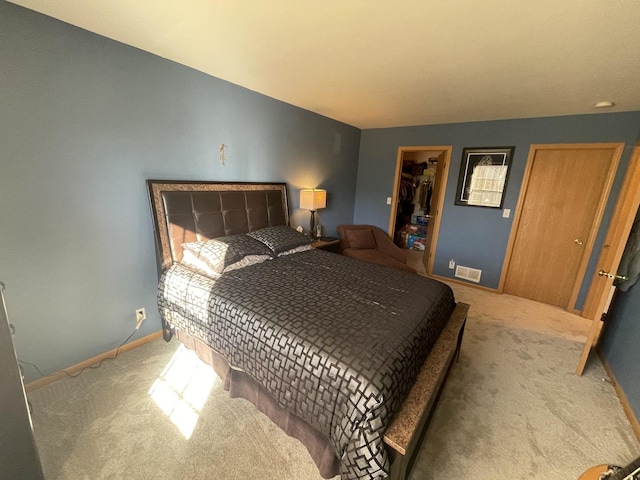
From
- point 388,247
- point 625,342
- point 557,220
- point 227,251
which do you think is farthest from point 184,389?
point 557,220

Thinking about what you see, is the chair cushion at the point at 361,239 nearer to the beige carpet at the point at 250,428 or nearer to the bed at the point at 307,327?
the bed at the point at 307,327

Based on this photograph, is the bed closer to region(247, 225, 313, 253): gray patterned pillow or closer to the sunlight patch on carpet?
region(247, 225, 313, 253): gray patterned pillow

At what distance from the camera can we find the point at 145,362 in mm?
2002

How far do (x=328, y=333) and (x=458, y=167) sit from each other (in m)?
3.36

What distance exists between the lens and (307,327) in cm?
137

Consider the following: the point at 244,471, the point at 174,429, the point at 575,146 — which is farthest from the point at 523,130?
the point at 174,429

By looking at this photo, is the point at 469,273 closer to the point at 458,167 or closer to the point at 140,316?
the point at 458,167

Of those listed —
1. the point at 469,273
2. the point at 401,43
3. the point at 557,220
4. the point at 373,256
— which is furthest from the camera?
the point at 469,273

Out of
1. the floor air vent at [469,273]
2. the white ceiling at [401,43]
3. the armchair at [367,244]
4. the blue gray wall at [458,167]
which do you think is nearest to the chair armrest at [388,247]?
the armchair at [367,244]

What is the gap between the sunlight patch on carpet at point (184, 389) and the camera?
1.56 meters

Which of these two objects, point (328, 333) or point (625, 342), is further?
point (625, 342)

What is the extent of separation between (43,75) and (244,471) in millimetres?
2516

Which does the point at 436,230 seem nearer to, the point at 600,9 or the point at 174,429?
the point at 600,9

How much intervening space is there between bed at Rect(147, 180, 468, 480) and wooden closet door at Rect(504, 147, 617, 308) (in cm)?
205
